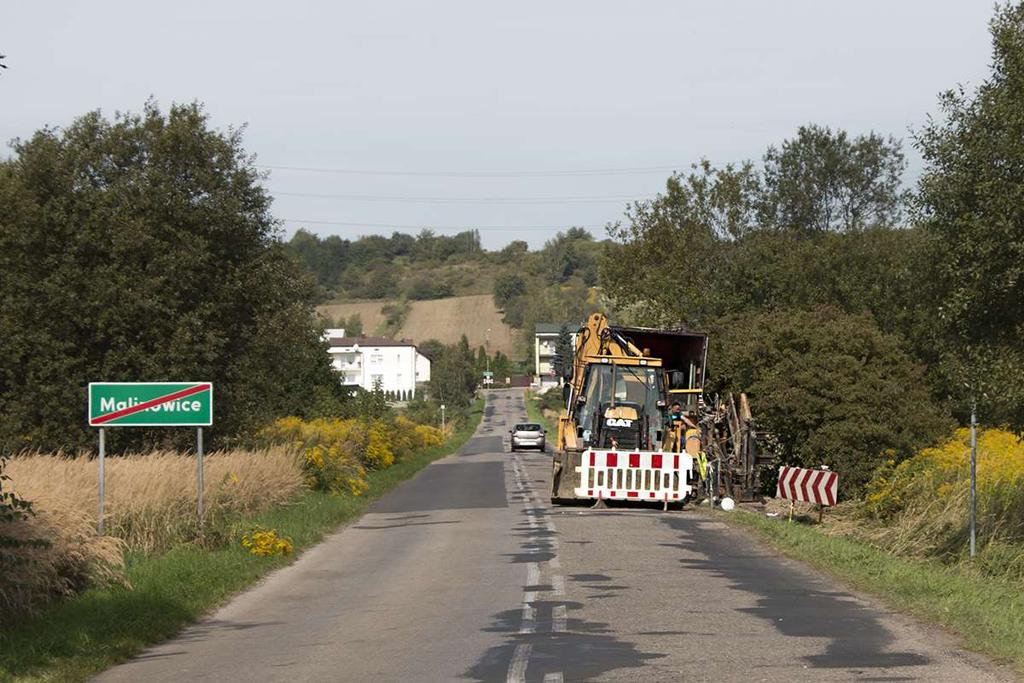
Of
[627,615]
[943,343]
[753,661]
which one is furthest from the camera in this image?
[943,343]

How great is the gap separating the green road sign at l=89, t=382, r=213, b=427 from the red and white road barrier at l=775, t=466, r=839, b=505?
38.2ft

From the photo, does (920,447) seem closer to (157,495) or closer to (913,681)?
(157,495)

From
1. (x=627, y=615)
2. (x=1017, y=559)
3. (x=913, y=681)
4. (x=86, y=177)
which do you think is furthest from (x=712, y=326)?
(x=913, y=681)

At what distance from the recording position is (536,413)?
126 m

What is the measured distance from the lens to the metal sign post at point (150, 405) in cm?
2131

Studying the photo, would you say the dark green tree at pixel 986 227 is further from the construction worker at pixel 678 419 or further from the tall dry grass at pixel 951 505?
the construction worker at pixel 678 419

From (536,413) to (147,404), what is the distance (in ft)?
344

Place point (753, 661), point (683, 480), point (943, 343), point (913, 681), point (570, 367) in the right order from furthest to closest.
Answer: point (570, 367) → point (683, 480) → point (943, 343) → point (753, 661) → point (913, 681)

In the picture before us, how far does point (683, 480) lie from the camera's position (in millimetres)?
28406

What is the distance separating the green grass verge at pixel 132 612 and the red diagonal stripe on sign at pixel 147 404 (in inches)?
95.3

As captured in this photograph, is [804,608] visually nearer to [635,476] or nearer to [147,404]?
[147,404]

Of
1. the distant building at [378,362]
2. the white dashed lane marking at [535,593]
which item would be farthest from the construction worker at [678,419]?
the distant building at [378,362]

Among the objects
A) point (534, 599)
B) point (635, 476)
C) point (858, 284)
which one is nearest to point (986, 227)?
point (534, 599)

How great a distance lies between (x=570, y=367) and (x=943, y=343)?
466 inches
